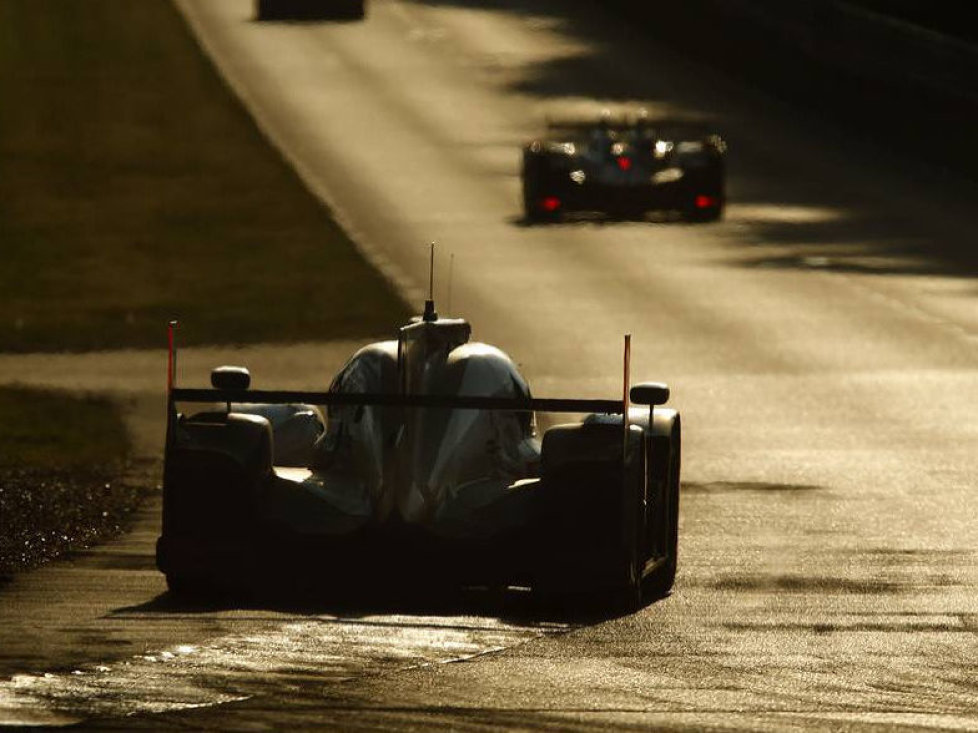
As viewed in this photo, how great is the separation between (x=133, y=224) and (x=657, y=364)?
1708 centimetres

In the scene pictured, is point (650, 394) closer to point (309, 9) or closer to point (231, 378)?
point (231, 378)

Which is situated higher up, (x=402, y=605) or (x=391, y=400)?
(x=391, y=400)

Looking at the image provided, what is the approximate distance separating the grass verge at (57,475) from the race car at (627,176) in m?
17.8

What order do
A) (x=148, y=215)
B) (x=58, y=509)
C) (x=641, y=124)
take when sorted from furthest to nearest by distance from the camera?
(x=148, y=215) → (x=641, y=124) → (x=58, y=509)

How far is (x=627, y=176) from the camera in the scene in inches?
1752

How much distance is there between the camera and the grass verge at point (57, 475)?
58.1ft

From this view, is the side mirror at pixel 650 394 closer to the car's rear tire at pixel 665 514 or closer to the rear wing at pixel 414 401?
the car's rear tire at pixel 665 514

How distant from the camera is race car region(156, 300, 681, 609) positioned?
1439 cm

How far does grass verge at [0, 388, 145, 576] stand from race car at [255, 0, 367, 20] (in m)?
50.4

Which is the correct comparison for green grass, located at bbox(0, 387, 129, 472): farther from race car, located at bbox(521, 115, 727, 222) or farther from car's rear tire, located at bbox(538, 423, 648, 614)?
race car, located at bbox(521, 115, 727, 222)

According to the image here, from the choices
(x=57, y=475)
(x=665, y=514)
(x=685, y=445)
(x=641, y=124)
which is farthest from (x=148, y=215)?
(x=665, y=514)

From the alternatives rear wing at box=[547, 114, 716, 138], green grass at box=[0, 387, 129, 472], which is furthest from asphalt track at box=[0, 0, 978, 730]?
green grass at box=[0, 387, 129, 472]

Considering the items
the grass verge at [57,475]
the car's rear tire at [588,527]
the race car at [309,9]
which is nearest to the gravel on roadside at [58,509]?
the grass verge at [57,475]

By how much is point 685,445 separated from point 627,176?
68.6ft
